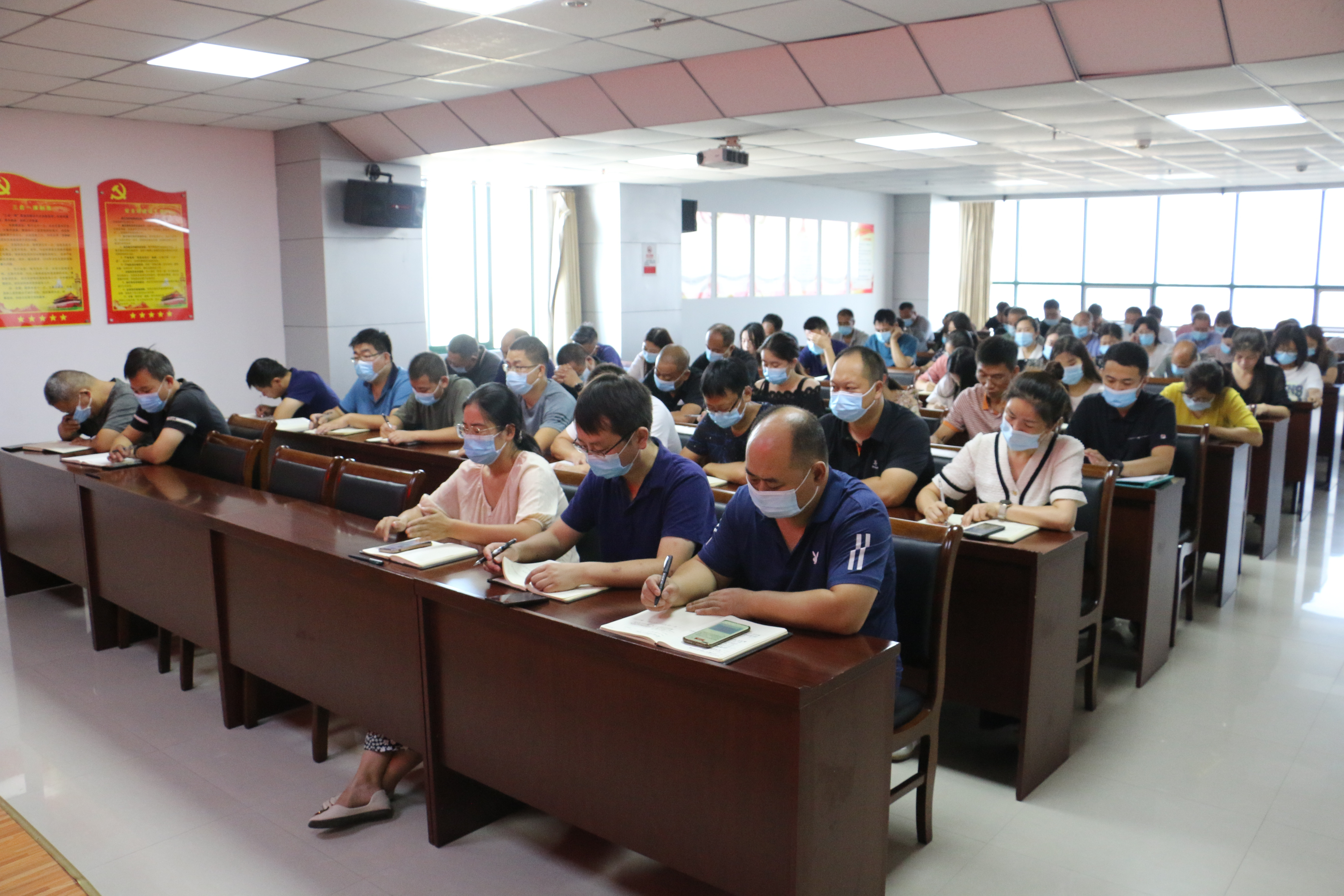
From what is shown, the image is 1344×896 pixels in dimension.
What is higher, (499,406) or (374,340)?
(374,340)

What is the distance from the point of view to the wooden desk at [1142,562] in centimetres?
367

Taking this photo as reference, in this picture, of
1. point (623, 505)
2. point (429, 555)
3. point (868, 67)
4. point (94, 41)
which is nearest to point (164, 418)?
point (94, 41)

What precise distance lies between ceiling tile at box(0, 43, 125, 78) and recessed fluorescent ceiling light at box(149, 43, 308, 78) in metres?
0.31

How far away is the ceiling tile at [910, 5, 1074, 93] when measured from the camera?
460 centimetres

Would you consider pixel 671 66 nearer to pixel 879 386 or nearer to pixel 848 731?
pixel 879 386

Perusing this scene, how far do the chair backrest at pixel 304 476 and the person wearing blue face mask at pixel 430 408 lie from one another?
1076 millimetres

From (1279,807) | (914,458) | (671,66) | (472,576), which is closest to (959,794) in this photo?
(1279,807)

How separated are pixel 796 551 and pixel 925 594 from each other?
464 millimetres

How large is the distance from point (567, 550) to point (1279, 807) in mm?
2240

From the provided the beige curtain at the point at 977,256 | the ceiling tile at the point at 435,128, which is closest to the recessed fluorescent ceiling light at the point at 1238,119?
the ceiling tile at the point at 435,128

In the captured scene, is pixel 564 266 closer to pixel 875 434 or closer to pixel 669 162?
pixel 669 162

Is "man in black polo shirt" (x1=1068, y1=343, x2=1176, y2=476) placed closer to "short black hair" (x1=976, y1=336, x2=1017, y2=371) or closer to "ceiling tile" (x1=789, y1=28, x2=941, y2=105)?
"short black hair" (x1=976, y1=336, x2=1017, y2=371)

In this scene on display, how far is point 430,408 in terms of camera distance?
5195mm

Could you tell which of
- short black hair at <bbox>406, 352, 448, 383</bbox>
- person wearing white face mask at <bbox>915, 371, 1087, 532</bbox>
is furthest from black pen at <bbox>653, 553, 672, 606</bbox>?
short black hair at <bbox>406, 352, 448, 383</bbox>
